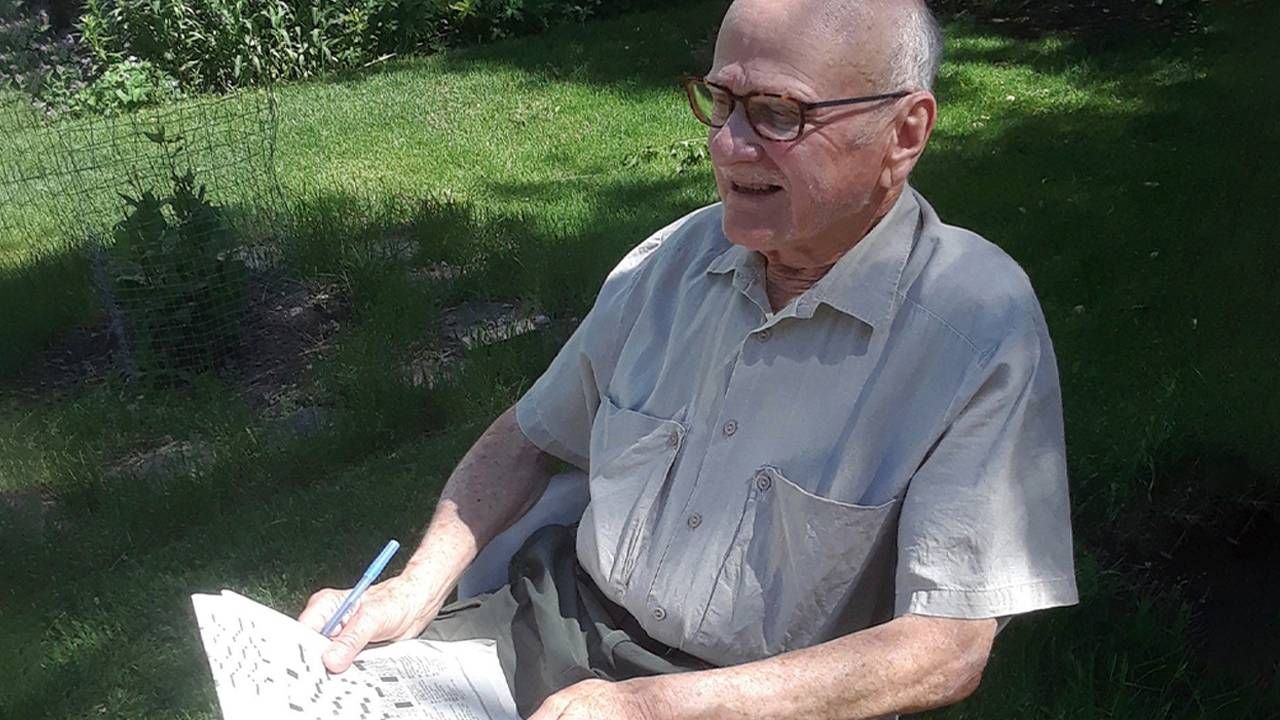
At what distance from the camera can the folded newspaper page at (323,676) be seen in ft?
5.22

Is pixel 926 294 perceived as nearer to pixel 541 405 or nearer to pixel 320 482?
pixel 541 405

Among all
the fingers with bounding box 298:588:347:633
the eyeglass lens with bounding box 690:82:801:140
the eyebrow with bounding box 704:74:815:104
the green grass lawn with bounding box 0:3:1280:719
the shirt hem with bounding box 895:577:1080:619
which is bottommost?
the green grass lawn with bounding box 0:3:1280:719

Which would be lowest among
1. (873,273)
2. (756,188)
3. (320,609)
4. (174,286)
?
(174,286)

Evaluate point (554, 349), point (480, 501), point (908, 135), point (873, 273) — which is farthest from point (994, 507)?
point (554, 349)

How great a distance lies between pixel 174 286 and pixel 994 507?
3.43 meters

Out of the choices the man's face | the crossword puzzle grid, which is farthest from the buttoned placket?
the crossword puzzle grid

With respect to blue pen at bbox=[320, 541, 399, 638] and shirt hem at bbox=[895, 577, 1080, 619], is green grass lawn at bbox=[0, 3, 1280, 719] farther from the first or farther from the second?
blue pen at bbox=[320, 541, 399, 638]

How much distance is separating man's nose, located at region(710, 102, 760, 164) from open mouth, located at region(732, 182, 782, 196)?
4cm

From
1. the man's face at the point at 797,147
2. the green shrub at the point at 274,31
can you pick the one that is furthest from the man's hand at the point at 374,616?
the green shrub at the point at 274,31

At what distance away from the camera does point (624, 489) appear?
1.83 metres

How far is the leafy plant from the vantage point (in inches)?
167

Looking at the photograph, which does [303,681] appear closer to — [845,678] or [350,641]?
[350,641]

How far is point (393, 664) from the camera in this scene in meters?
1.79

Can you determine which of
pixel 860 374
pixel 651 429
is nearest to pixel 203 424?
pixel 651 429
